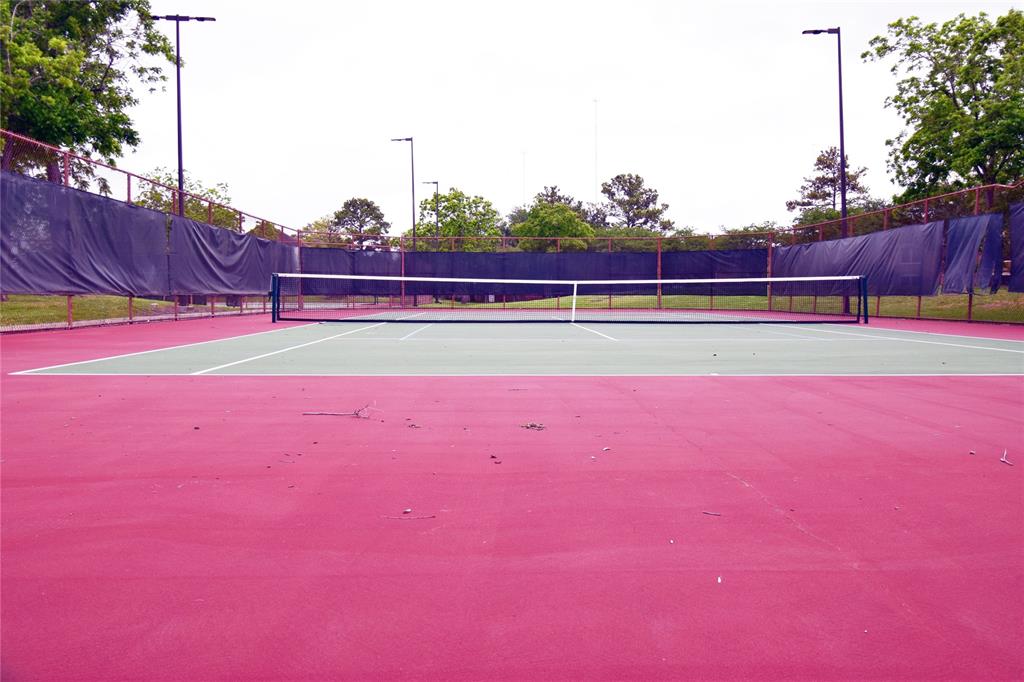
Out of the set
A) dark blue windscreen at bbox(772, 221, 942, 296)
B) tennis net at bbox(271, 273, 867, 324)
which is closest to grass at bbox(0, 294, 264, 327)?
tennis net at bbox(271, 273, 867, 324)

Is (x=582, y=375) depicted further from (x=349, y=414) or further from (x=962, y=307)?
(x=962, y=307)

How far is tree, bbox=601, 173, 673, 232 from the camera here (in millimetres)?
81562

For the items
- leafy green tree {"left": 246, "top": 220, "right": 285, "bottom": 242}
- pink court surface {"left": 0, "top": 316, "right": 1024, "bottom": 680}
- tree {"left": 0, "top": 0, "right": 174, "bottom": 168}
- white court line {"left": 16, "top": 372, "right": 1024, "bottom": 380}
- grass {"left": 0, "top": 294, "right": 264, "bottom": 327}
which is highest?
tree {"left": 0, "top": 0, "right": 174, "bottom": 168}

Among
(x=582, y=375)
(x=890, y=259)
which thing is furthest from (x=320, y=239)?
(x=582, y=375)

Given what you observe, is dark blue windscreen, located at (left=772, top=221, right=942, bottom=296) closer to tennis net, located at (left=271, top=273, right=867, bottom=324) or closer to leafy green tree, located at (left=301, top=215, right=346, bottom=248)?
tennis net, located at (left=271, top=273, right=867, bottom=324)

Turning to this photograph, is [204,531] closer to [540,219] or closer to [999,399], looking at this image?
[999,399]

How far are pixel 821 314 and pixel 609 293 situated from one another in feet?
30.1

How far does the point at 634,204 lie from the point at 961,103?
5522 centimetres

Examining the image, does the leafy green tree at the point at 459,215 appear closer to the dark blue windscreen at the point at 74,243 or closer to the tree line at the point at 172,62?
the tree line at the point at 172,62

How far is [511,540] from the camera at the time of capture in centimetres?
248

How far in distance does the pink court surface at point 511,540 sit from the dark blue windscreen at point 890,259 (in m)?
13.3

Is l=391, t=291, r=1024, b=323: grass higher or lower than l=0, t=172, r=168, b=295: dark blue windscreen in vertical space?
lower

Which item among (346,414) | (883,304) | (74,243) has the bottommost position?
(346,414)

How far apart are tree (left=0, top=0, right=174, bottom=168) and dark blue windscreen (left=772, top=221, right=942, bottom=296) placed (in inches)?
934
